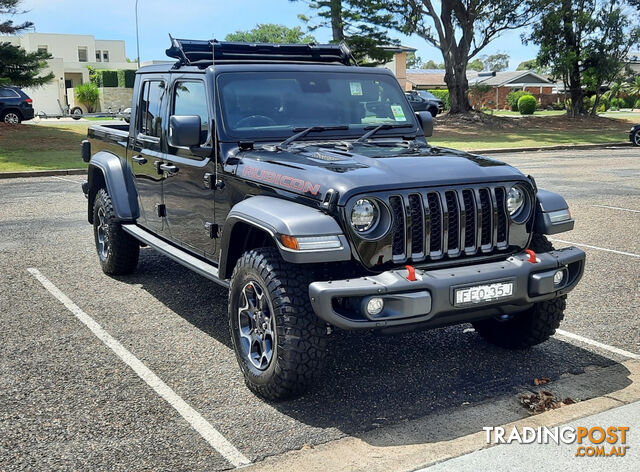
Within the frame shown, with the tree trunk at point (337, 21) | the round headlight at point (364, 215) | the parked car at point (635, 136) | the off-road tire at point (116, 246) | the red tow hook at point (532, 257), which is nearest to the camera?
the round headlight at point (364, 215)

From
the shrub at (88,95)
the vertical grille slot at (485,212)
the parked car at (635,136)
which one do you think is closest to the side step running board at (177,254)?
the vertical grille slot at (485,212)

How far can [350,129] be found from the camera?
5.55 metres

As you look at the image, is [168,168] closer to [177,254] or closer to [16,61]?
[177,254]

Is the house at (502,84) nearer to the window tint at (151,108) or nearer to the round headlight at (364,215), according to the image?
the window tint at (151,108)

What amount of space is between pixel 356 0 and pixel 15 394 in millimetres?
31399

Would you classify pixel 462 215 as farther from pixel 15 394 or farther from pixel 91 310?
pixel 91 310

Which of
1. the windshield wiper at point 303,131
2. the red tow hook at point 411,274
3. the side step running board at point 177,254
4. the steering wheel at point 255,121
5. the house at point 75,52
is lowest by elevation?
the side step running board at point 177,254

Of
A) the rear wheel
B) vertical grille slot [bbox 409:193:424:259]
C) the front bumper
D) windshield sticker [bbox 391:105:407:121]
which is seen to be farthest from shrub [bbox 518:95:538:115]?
vertical grille slot [bbox 409:193:424:259]

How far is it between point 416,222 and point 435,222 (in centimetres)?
14

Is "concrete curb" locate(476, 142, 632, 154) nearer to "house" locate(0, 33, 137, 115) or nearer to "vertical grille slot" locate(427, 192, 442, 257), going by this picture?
"vertical grille slot" locate(427, 192, 442, 257)

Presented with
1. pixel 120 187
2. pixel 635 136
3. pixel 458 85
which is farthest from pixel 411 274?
pixel 458 85

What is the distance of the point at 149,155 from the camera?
6.43 metres

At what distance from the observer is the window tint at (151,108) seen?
6.37 meters

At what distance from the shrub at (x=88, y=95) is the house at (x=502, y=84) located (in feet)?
112
